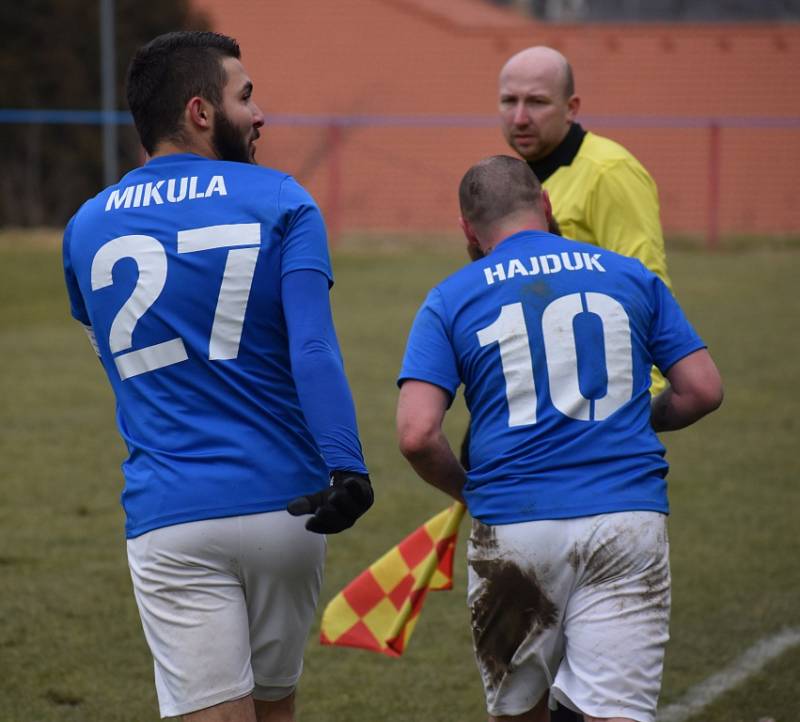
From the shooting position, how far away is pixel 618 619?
10.6 ft

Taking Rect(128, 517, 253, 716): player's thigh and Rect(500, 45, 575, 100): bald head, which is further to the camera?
Rect(500, 45, 575, 100): bald head

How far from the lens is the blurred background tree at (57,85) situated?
2291 centimetres

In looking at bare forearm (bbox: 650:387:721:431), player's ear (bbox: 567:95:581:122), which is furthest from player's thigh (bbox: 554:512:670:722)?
player's ear (bbox: 567:95:581:122)

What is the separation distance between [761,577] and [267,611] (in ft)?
12.7

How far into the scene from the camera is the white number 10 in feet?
10.7

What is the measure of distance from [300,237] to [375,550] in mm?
4006

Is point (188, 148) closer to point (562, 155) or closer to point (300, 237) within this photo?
point (300, 237)

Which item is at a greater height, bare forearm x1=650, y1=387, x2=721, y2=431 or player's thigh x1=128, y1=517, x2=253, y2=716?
bare forearm x1=650, y1=387, x2=721, y2=431

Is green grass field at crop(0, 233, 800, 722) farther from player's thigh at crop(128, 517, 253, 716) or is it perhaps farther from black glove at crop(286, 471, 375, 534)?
black glove at crop(286, 471, 375, 534)

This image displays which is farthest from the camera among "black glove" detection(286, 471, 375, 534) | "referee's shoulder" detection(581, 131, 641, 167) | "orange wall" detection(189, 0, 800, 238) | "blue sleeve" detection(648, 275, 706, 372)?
"orange wall" detection(189, 0, 800, 238)

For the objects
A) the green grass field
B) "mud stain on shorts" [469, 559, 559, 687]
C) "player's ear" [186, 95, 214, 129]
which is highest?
"player's ear" [186, 95, 214, 129]

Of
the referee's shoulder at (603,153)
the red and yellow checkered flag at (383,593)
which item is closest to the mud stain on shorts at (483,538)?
the red and yellow checkered flag at (383,593)

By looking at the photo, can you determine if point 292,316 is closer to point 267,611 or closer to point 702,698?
point 267,611

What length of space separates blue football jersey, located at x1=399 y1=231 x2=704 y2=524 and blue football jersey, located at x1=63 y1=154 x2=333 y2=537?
423mm
